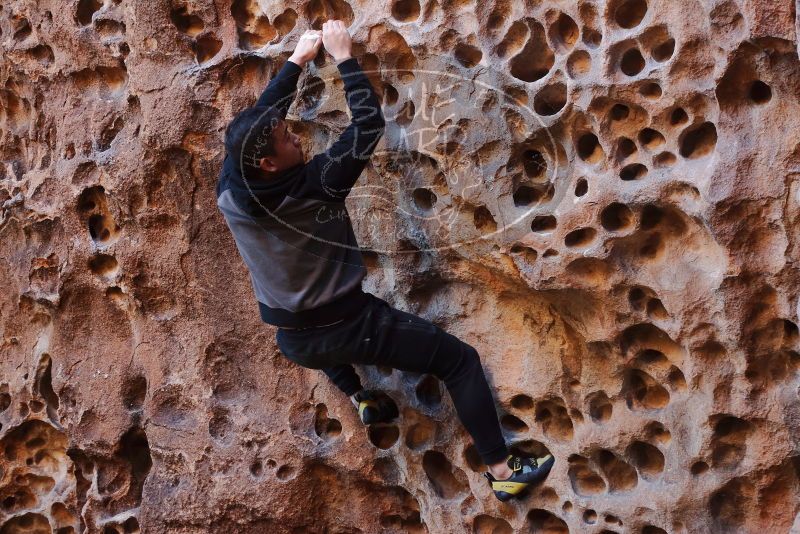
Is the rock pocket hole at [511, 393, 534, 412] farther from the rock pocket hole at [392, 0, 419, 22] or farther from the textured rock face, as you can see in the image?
the rock pocket hole at [392, 0, 419, 22]

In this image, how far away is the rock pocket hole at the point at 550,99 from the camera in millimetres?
2938

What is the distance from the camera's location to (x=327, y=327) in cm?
302

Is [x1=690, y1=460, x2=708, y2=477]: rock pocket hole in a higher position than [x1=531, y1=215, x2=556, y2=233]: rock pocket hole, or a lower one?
lower

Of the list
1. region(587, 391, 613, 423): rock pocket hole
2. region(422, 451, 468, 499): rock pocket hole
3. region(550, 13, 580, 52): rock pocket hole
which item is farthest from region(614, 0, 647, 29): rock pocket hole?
region(422, 451, 468, 499): rock pocket hole

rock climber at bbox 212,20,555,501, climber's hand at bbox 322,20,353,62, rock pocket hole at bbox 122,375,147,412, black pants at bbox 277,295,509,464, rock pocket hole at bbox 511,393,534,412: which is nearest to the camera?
rock climber at bbox 212,20,555,501

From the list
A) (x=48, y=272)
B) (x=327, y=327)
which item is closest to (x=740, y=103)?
(x=327, y=327)

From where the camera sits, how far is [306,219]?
2.89 metres

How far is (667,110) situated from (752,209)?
353mm

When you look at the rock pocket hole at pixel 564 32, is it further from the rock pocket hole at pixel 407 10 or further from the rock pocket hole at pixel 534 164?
the rock pocket hole at pixel 407 10

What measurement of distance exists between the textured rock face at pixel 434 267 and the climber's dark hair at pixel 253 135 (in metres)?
0.57

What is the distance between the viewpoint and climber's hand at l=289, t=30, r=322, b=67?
2961 mm

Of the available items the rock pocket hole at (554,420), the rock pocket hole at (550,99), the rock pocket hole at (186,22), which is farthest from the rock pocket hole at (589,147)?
the rock pocket hole at (186,22)

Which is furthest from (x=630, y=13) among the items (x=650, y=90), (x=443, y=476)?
(x=443, y=476)

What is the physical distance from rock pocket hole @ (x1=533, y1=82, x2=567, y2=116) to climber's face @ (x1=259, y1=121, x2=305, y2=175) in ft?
2.41
